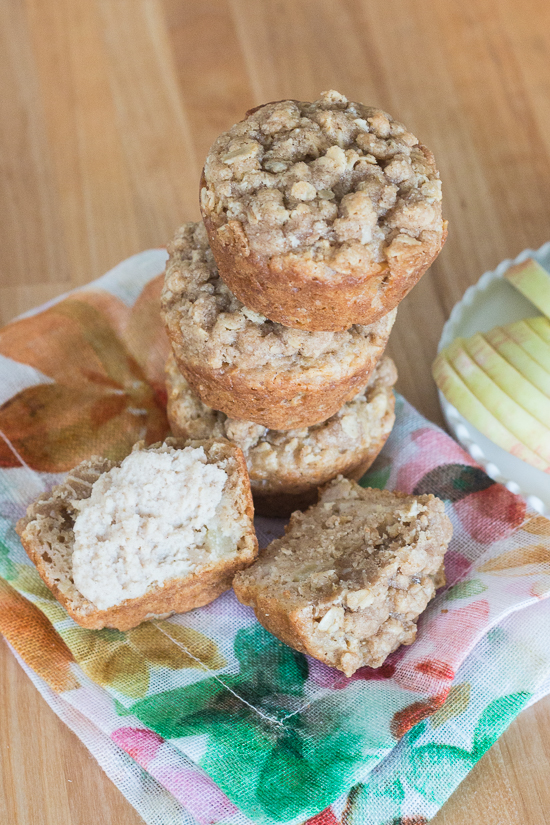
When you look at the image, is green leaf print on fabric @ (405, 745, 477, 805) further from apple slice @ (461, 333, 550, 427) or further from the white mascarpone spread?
apple slice @ (461, 333, 550, 427)

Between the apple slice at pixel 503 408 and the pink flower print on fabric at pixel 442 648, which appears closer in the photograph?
the pink flower print on fabric at pixel 442 648

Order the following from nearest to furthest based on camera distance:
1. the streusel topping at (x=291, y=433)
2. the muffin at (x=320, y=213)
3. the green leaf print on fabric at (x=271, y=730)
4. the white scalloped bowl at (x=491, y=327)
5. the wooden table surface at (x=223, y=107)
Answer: the muffin at (x=320, y=213), the green leaf print on fabric at (x=271, y=730), the streusel topping at (x=291, y=433), the white scalloped bowl at (x=491, y=327), the wooden table surface at (x=223, y=107)

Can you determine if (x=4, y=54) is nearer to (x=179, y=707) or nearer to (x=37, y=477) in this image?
(x=37, y=477)

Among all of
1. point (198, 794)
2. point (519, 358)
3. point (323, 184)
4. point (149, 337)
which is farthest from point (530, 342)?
point (198, 794)

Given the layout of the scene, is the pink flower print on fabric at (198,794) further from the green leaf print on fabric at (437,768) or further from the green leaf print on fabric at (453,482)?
the green leaf print on fabric at (453,482)

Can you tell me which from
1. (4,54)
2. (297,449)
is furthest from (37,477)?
(4,54)

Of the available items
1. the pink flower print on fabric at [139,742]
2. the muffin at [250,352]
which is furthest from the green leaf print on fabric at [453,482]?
the pink flower print on fabric at [139,742]
